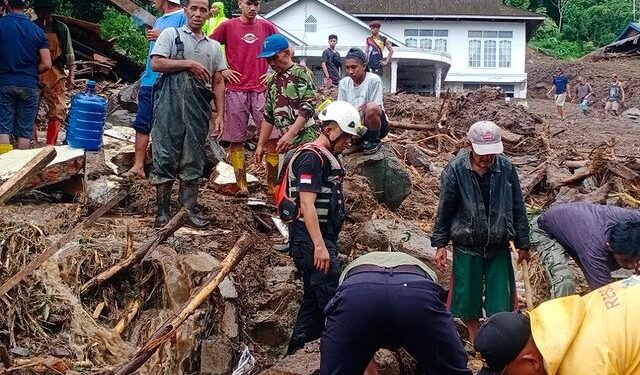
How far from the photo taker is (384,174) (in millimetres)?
8406

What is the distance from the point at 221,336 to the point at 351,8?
106 feet

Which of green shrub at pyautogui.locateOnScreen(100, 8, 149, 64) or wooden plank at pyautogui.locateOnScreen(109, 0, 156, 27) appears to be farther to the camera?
green shrub at pyautogui.locateOnScreen(100, 8, 149, 64)

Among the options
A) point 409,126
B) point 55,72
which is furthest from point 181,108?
point 409,126

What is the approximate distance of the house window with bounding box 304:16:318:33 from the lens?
33.8m

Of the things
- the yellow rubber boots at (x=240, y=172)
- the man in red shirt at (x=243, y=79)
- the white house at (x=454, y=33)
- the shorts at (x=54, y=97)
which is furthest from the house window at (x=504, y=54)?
the yellow rubber boots at (x=240, y=172)

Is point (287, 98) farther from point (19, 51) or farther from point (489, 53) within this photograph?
point (489, 53)

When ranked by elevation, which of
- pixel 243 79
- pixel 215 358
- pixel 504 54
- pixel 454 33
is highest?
pixel 454 33

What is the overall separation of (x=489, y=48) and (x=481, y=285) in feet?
107

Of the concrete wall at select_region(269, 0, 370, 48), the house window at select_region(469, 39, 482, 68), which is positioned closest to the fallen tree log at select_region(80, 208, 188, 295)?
the concrete wall at select_region(269, 0, 370, 48)

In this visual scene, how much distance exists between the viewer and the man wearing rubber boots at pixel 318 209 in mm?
4848

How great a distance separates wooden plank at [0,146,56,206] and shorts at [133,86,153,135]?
1789 millimetres

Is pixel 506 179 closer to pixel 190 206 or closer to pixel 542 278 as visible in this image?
pixel 542 278

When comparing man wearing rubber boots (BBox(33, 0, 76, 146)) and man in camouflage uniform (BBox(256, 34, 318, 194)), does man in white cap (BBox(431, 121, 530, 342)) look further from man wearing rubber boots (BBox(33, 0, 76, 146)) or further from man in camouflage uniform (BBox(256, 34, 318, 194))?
man wearing rubber boots (BBox(33, 0, 76, 146))

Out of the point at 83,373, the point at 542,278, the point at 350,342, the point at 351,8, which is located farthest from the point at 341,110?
the point at 351,8
